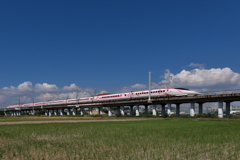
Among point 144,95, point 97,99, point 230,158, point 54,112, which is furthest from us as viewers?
point 54,112

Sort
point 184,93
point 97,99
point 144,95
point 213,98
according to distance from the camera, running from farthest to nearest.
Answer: point 97,99, point 144,95, point 184,93, point 213,98

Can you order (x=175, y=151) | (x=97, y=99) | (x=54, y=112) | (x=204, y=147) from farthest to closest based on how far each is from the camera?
(x=54, y=112) → (x=97, y=99) → (x=204, y=147) → (x=175, y=151)

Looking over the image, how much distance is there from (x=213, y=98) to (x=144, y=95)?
1263 inches

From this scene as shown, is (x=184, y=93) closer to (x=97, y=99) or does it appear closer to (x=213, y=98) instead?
(x=213, y=98)

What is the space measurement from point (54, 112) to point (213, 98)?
142274 millimetres

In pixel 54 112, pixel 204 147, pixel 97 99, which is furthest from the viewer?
pixel 54 112

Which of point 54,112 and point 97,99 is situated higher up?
point 97,99

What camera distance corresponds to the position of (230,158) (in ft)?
43.4

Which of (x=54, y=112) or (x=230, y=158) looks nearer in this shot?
(x=230, y=158)

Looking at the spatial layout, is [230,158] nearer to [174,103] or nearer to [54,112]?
[174,103]

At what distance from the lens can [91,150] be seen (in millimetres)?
16094

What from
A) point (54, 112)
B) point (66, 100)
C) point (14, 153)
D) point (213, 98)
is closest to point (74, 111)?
point (66, 100)

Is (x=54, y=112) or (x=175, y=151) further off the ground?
(x=175, y=151)

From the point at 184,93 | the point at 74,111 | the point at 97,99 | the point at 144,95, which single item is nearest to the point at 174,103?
the point at 184,93
